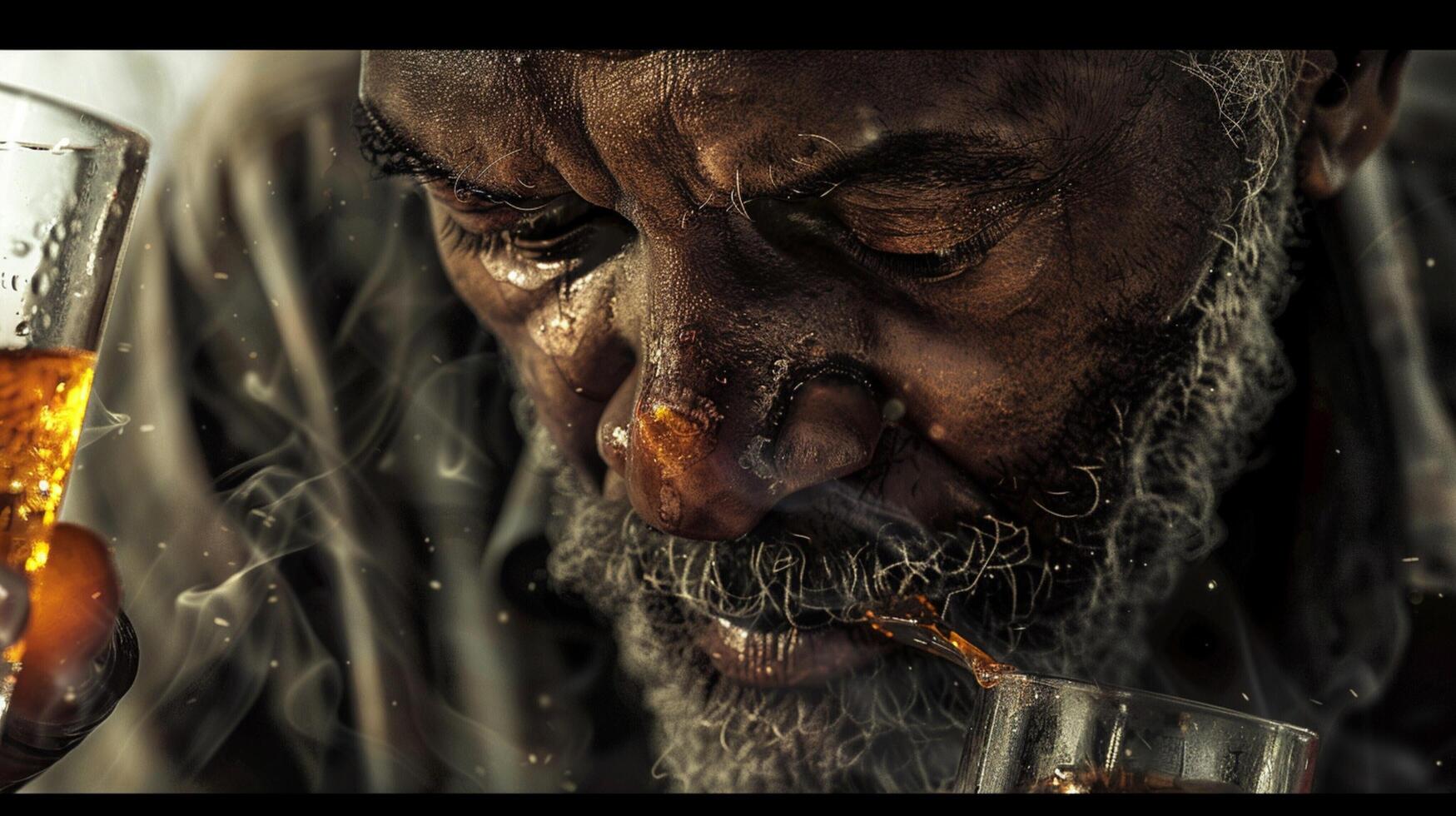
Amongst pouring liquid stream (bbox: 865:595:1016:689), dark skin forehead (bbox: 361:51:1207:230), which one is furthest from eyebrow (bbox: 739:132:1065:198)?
pouring liquid stream (bbox: 865:595:1016:689)

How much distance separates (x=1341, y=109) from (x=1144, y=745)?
66cm

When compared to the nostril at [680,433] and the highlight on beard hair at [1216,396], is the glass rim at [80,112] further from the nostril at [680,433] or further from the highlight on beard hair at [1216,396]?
the highlight on beard hair at [1216,396]

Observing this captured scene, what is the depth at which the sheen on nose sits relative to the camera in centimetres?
92

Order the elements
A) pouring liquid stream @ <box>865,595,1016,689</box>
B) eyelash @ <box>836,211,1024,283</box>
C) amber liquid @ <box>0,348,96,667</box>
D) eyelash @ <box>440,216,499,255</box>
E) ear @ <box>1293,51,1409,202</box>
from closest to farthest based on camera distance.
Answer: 1. amber liquid @ <box>0,348,96,667</box>
2. pouring liquid stream @ <box>865,595,1016,689</box>
3. eyelash @ <box>836,211,1024,283</box>
4. ear @ <box>1293,51,1409,202</box>
5. eyelash @ <box>440,216,499,255</box>

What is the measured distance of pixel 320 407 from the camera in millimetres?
1767

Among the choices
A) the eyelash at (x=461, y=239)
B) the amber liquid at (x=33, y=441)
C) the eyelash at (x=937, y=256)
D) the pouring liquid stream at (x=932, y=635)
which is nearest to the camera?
the amber liquid at (x=33, y=441)

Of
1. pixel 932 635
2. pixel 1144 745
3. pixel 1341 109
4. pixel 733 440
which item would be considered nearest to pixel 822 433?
pixel 733 440

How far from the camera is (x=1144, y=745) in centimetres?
62

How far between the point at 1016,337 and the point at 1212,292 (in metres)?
0.20

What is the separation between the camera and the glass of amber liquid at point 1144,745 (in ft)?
Answer: 2.02

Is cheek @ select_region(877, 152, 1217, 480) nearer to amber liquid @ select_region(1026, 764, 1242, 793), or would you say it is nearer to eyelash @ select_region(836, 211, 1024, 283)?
eyelash @ select_region(836, 211, 1024, 283)

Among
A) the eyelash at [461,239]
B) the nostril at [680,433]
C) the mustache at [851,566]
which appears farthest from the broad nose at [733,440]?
the eyelash at [461,239]

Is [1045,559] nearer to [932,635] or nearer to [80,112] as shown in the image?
[932,635]
